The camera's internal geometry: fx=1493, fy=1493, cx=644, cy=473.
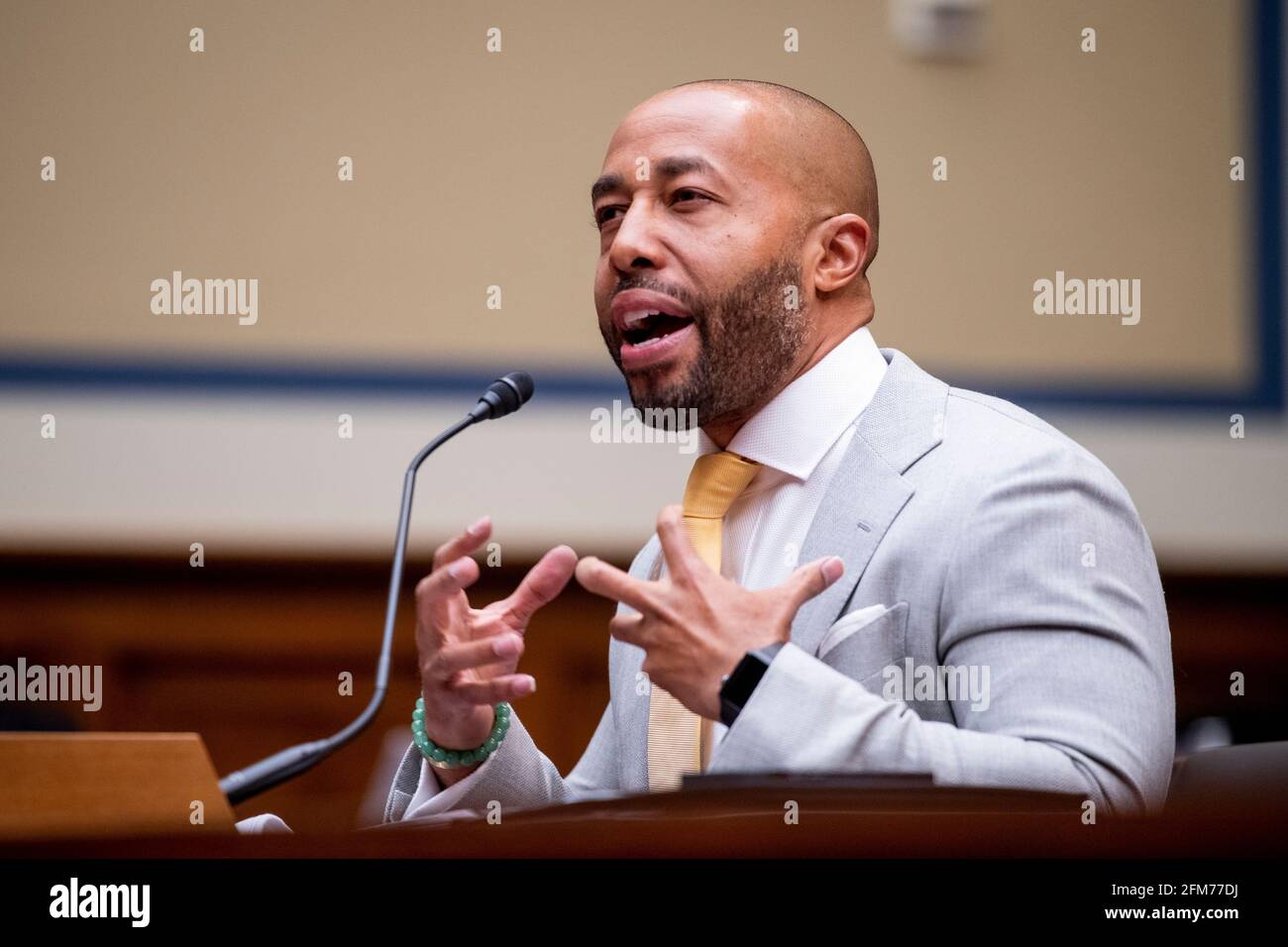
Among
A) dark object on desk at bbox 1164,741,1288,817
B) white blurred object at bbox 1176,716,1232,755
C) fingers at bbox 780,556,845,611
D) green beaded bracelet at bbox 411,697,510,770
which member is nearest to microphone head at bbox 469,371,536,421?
green beaded bracelet at bbox 411,697,510,770

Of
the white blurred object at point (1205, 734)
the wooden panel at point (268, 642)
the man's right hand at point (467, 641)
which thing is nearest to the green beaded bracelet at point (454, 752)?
the man's right hand at point (467, 641)

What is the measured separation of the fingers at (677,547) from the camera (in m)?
1.51

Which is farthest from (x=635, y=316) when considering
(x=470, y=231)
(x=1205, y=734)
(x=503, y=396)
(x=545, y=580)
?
(x=470, y=231)

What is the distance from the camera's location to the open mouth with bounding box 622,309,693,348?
2008mm

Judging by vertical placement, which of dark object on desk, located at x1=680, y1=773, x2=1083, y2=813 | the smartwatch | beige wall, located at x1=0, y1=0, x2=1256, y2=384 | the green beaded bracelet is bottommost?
the green beaded bracelet

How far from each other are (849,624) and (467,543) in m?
0.46

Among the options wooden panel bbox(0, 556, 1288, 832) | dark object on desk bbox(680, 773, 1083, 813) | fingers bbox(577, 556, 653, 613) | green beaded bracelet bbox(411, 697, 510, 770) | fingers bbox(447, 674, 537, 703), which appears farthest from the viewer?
wooden panel bbox(0, 556, 1288, 832)

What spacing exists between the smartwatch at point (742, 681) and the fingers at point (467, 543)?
345 mm

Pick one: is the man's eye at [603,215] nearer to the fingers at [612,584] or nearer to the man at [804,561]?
the man at [804,561]

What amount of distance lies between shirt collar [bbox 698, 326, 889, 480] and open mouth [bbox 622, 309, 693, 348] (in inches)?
6.4

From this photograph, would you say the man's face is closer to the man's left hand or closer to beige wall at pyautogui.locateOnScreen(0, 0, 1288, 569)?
the man's left hand

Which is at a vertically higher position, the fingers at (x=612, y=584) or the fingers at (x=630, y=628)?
the fingers at (x=612, y=584)
